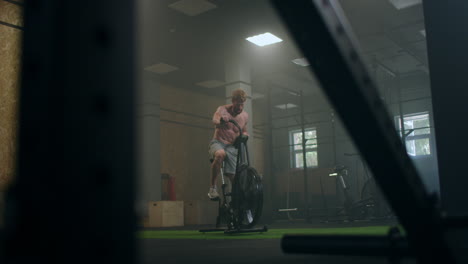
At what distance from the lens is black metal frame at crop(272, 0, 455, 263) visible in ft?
2.09

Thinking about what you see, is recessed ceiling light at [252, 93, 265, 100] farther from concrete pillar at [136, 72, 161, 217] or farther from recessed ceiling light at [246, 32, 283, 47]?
recessed ceiling light at [246, 32, 283, 47]

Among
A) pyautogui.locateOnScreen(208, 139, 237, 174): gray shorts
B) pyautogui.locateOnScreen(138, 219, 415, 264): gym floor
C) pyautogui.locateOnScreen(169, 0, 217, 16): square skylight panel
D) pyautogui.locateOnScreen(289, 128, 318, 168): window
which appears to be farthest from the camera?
pyautogui.locateOnScreen(289, 128, 318, 168): window

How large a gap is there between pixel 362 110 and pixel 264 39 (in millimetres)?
8274

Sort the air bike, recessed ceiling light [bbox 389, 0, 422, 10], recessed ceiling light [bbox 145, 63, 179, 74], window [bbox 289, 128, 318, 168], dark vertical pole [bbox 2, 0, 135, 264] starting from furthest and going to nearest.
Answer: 1. window [bbox 289, 128, 318, 168]
2. recessed ceiling light [bbox 145, 63, 179, 74]
3. recessed ceiling light [bbox 389, 0, 422, 10]
4. the air bike
5. dark vertical pole [bbox 2, 0, 135, 264]

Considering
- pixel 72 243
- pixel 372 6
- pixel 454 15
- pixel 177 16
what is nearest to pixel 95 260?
pixel 72 243

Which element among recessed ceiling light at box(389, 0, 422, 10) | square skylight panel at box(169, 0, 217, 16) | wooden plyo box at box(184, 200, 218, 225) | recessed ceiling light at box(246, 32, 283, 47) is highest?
recessed ceiling light at box(389, 0, 422, 10)

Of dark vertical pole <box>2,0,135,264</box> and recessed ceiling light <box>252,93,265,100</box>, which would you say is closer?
dark vertical pole <box>2,0,135,264</box>

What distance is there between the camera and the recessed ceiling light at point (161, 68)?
1016 centimetres

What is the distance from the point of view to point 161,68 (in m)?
10.4

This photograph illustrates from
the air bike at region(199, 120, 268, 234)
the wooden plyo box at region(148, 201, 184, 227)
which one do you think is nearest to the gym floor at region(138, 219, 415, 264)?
the air bike at region(199, 120, 268, 234)

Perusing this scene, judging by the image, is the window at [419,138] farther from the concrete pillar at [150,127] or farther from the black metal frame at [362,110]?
the black metal frame at [362,110]

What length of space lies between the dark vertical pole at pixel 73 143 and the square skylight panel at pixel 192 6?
23.1 ft

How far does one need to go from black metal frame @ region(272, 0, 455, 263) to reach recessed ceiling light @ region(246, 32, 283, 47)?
7944mm

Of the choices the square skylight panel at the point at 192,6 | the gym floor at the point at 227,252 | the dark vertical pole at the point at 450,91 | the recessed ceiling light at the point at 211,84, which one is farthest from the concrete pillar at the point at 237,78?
the dark vertical pole at the point at 450,91
